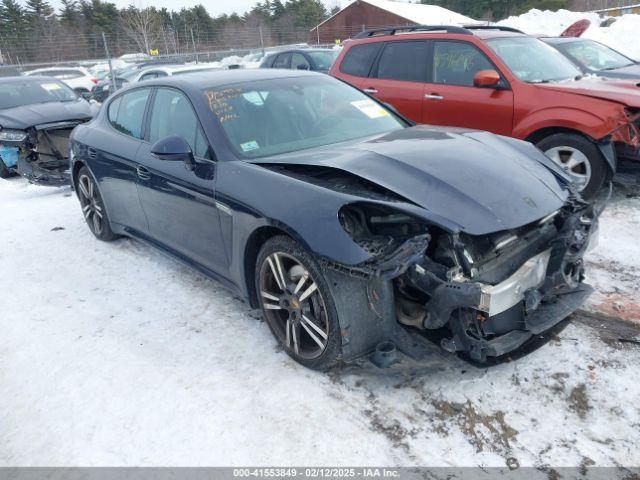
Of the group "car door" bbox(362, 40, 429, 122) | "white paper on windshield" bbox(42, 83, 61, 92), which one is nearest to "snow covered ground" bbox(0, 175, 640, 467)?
"car door" bbox(362, 40, 429, 122)

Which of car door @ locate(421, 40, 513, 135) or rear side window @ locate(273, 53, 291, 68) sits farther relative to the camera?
rear side window @ locate(273, 53, 291, 68)

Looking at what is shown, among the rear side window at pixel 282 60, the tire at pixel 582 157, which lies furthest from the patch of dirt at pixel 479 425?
the rear side window at pixel 282 60

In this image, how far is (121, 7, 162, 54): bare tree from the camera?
110 ft

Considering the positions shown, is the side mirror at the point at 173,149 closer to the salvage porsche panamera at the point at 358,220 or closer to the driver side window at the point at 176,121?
the salvage porsche panamera at the point at 358,220

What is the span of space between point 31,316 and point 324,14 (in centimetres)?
6262

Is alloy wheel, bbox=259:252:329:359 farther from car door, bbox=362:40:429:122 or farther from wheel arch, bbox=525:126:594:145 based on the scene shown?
car door, bbox=362:40:429:122

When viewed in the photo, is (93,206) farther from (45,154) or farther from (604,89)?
(604,89)

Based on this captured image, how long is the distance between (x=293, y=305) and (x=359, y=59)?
5033mm

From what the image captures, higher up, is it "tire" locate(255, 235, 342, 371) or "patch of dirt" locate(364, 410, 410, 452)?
"tire" locate(255, 235, 342, 371)

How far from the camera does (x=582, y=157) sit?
16.0 feet

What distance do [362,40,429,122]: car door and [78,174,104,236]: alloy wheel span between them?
3.64 m

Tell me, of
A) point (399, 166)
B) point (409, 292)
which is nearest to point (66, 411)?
point (409, 292)

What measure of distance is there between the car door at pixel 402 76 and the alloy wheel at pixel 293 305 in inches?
153

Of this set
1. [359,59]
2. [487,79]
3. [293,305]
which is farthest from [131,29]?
[293,305]
